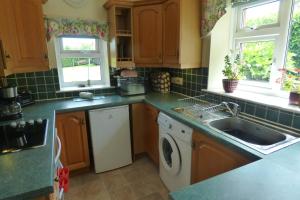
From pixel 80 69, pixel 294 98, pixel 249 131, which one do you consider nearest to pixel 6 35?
pixel 80 69

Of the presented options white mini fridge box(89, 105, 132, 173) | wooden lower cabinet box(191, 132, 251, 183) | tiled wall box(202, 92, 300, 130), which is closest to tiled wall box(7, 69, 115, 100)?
white mini fridge box(89, 105, 132, 173)

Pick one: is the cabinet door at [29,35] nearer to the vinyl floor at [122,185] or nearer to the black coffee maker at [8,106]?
the black coffee maker at [8,106]

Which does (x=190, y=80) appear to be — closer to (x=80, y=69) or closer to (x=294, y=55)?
(x=294, y=55)

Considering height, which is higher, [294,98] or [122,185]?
[294,98]

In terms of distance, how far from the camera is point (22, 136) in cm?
138

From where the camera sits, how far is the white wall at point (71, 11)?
7.22ft

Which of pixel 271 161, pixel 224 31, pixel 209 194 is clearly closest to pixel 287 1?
pixel 224 31

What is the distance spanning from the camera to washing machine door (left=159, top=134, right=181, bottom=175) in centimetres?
174

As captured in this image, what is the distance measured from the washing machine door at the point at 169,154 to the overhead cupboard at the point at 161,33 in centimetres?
82

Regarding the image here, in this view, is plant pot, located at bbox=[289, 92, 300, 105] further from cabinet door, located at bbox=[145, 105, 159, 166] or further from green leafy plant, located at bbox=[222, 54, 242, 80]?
cabinet door, located at bbox=[145, 105, 159, 166]

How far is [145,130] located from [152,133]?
172mm

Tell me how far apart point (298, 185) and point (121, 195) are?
63.1 inches

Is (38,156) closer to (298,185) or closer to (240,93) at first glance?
(298,185)

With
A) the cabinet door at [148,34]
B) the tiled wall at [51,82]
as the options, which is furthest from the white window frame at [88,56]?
the cabinet door at [148,34]
